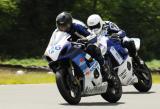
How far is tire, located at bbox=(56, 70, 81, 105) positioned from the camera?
1077 cm

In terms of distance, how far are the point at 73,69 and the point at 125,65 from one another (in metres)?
2.98

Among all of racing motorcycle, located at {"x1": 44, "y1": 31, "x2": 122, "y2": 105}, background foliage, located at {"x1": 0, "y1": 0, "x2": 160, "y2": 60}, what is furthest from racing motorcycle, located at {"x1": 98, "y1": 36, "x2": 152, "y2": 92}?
background foliage, located at {"x1": 0, "y1": 0, "x2": 160, "y2": 60}

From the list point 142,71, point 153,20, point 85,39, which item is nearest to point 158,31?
point 153,20

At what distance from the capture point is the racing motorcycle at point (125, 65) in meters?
13.8

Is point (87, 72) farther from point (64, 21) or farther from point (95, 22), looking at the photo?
point (95, 22)

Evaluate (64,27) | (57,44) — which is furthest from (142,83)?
(57,44)

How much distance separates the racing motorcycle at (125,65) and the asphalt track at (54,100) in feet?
0.87

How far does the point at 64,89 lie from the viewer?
10812 mm

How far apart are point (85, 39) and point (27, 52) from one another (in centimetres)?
4219

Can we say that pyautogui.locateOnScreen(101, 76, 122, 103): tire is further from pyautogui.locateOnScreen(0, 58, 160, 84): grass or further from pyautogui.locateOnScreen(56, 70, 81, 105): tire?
pyautogui.locateOnScreen(0, 58, 160, 84): grass

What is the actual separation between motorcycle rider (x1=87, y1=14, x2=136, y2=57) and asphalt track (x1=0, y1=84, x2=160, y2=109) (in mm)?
1003

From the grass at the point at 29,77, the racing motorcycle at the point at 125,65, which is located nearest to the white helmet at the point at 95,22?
the racing motorcycle at the point at 125,65

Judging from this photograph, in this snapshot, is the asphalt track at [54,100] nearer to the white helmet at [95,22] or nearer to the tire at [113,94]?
the tire at [113,94]

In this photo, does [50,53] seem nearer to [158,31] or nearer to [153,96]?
[153,96]
